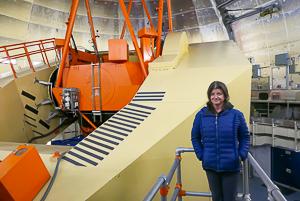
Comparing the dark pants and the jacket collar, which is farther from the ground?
the jacket collar

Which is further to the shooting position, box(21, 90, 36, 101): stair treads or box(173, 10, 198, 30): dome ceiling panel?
box(173, 10, 198, 30): dome ceiling panel

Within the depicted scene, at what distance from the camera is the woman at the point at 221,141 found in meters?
1.95

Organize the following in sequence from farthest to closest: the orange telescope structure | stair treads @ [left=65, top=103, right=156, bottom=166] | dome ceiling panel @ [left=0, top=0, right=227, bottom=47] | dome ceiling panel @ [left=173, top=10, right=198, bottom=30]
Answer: dome ceiling panel @ [left=173, top=10, right=198, bottom=30], dome ceiling panel @ [left=0, top=0, right=227, bottom=47], the orange telescope structure, stair treads @ [left=65, top=103, right=156, bottom=166]

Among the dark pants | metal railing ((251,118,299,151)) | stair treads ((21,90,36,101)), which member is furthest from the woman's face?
metal railing ((251,118,299,151))

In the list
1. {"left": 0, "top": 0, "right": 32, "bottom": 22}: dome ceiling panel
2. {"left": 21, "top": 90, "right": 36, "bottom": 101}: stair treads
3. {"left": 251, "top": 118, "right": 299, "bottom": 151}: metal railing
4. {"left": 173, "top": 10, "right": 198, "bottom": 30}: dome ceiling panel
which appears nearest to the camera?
{"left": 21, "top": 90, "right": 36, "bottom": 101}: stair treads

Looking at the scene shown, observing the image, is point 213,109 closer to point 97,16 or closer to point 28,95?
point 28,95

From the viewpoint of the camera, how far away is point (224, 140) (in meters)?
1.95

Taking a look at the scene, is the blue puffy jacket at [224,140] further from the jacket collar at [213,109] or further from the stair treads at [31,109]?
the stair treads at [31,109]

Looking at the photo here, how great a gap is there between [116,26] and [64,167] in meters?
11.5

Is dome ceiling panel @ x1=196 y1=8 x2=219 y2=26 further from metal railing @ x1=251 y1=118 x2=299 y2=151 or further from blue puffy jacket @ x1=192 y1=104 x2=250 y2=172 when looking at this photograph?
blue puffy jacket @ x1=192 y1=104 x2=250 y2=172

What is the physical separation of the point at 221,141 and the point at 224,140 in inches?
0.9

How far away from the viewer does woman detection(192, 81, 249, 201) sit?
6.40ft

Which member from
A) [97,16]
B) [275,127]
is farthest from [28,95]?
[97,16]

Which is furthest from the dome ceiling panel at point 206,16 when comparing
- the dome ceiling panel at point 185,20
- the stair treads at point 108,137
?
the stair treads at point 108,137
